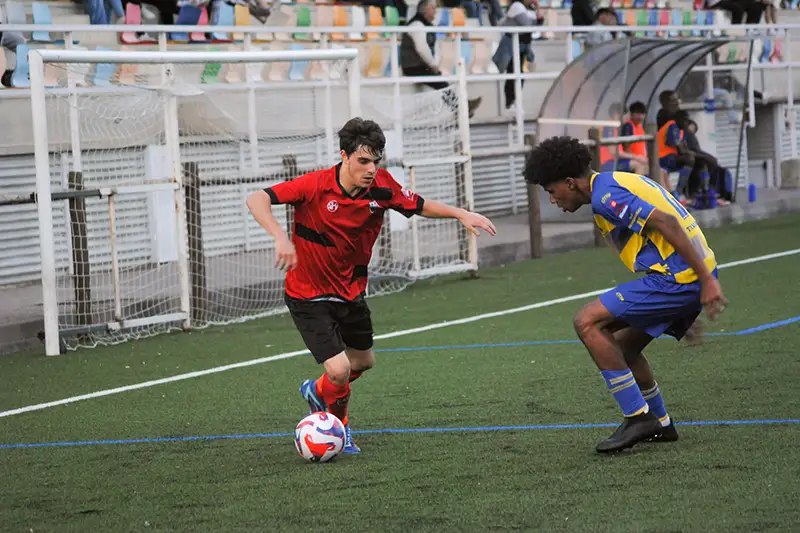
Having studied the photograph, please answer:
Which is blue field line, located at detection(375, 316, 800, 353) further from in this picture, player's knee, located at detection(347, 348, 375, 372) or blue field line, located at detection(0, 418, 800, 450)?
player's knee, located at detection(347, 348, 375, 372)

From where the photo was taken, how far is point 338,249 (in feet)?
25.0

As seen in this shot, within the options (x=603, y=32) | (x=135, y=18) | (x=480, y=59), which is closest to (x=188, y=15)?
(x=135, y=18)

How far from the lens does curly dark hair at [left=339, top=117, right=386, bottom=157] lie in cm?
729

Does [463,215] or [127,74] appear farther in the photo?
[127,74]

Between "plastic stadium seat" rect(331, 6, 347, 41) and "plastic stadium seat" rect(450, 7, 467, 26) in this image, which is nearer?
"plastic stadium seat" rect(331, 6, 347, 41)

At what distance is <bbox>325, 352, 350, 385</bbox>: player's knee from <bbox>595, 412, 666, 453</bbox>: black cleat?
133cm

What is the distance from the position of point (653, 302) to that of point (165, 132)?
23.0 feet

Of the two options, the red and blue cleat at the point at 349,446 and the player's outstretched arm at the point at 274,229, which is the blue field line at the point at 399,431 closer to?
the red and blue cleat at the point at 349,446

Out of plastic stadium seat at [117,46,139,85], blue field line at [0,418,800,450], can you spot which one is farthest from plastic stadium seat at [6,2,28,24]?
blue field line at [0,418,800,450]

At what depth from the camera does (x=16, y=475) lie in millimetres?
7344

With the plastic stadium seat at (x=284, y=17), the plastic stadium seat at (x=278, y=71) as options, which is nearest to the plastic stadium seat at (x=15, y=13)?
the plastic stadium seat at (x=278, y=71)

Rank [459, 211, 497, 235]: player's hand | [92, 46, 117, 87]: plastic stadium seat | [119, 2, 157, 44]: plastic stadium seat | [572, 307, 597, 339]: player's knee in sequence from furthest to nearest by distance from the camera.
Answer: [119, 2, 157, 44]: plastic stadium seat → [92, 46, 117, 87]: plastic stadium seat → [459, 211, 497, 235]: player's hand → [572, 307, 597, 339]: player's knee

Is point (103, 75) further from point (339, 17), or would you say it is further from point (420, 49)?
point (339, 17)

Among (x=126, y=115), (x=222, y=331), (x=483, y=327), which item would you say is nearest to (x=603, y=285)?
(x=483, y=327)
